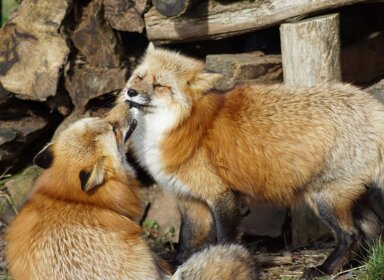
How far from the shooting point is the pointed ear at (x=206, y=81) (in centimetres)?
595

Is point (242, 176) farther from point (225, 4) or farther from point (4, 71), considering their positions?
point (4, 71)

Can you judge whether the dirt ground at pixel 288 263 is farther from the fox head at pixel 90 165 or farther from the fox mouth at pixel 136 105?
the fox mouth at pixel 136 105

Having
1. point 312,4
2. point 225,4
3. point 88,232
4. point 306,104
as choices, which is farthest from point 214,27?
point 88,232

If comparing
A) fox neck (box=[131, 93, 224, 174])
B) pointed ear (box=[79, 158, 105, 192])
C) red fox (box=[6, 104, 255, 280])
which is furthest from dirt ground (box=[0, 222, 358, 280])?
pointed ear (box=[79, 158, 105, 192])

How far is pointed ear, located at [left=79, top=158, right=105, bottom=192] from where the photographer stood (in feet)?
16.4

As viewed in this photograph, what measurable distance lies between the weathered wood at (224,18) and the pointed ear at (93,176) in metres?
2.17

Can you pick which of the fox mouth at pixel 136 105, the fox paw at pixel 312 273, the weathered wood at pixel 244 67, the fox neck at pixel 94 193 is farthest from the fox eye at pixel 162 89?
the fox paw at pixel 312 273

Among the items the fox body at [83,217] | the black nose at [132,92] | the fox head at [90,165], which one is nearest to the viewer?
the fox body at [83,217]

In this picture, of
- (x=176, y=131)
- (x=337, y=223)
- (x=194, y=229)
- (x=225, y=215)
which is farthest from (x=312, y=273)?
(x=176, y=131)

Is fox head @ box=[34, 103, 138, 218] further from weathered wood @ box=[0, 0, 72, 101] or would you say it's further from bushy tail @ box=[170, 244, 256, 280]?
weathered wood @ box=[0, 0, 72, 101]

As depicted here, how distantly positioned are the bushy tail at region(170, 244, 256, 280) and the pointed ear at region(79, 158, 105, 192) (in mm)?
863

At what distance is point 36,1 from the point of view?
7227 millimetres

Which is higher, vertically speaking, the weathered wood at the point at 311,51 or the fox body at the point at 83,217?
the weathered wood at the point at 311,51

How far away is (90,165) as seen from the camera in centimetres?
523
